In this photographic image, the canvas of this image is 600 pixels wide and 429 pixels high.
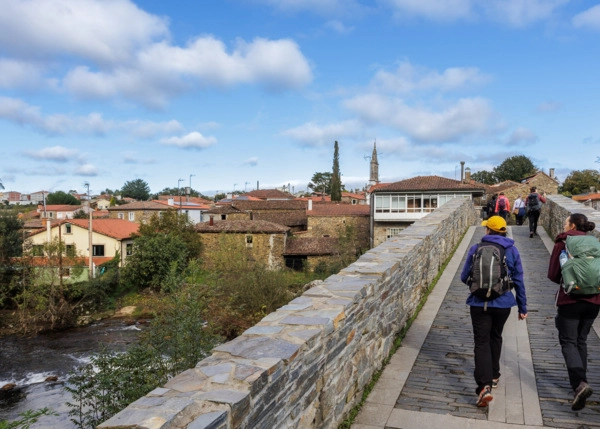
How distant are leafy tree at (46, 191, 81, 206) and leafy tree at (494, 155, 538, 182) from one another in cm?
8212

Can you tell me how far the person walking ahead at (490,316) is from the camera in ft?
12.4

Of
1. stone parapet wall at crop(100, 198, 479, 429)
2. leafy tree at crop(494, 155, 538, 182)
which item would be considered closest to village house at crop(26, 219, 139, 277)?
stone parapet wall at crop(100, 198, 479, 429)

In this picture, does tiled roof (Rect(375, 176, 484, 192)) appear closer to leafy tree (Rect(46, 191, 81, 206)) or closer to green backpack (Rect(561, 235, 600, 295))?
green backpack (Rect(561, 235, 600, 295))

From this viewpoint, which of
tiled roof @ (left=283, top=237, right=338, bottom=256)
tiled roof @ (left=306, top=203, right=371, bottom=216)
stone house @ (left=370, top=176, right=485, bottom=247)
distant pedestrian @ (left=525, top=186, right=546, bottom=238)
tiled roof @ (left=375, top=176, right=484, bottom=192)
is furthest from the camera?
tiled roof @ (left=306, top=203, right=371, bottom=216)

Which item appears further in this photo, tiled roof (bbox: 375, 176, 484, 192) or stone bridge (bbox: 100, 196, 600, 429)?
tiled roof (bbox: 375, 176, 484, 192)

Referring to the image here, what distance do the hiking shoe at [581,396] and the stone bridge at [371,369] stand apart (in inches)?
2.4

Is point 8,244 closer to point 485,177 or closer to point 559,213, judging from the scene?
point 559,213

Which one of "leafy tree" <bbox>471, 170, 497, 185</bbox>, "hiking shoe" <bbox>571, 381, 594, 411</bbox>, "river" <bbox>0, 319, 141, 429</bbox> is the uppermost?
"leafy tree" <bbox>471, 170, 497, 185</bbox>

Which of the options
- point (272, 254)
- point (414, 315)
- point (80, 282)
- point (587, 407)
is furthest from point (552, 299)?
point (272, 254)

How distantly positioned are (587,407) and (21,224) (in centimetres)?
3518

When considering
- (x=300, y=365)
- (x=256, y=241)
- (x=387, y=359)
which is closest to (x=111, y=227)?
(x=256, y=241)

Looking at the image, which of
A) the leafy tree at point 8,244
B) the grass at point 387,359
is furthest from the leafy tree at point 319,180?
the grass at point 387,359

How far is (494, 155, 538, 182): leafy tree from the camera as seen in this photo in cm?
6775

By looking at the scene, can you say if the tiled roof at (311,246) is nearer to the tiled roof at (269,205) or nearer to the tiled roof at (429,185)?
the tiled roof at (429,185)
